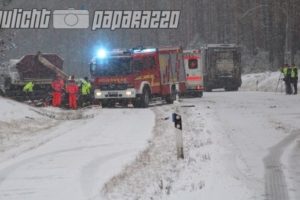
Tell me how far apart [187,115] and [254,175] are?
11993mm

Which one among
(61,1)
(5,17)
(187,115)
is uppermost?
(61,1)

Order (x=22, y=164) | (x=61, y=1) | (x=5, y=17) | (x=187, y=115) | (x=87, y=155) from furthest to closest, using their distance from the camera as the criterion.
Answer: (x=61, y=1) < (x=5, y=17) < (x=187, y=115) < (x=87, y=155) < (x=22, y=164)

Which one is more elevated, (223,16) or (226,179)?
(223,16)

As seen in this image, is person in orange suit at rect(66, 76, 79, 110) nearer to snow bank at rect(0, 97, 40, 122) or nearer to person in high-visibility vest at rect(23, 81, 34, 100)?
snow bank at rect(0, 97, 40, 122)

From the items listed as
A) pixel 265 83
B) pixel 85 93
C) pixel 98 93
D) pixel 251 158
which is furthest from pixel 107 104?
pixel 265 83

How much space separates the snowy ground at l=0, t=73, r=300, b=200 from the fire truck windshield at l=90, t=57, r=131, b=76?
693cm

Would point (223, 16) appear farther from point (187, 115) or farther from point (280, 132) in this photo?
point (280, 132)

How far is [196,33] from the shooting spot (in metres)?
104

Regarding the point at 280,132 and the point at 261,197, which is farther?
the point at 280,132

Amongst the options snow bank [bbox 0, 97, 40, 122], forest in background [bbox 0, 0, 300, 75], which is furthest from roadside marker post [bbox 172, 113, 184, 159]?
forest in background [bbox 0, 0, 300, 75]

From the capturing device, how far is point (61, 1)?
118 m

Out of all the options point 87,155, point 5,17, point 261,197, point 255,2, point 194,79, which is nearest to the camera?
point 261,197

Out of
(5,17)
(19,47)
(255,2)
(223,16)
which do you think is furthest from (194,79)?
(19,47)

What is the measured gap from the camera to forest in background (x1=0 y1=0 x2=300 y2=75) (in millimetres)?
60281
